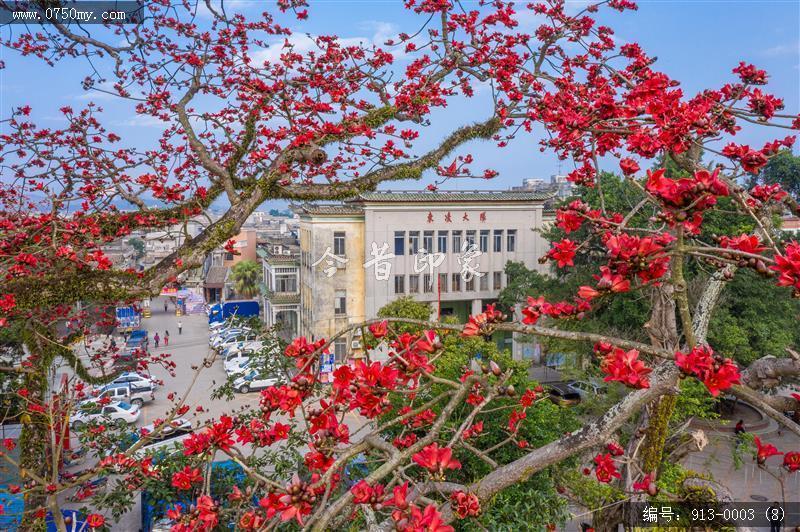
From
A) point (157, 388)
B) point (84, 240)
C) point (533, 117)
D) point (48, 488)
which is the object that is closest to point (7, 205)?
point (84, 240)

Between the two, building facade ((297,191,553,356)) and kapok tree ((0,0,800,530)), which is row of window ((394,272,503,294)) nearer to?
building facade ((297,191,553,356))

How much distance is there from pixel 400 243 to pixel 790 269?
1695cm

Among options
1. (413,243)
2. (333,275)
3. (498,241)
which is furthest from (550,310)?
(498,241)

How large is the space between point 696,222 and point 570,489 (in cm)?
387

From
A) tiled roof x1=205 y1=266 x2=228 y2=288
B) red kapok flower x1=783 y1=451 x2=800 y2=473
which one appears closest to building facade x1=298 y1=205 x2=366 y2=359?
red kapok flower x1=783 y1=451 x2=800 y2=473

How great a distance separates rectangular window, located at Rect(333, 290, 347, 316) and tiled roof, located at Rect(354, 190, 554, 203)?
11.1 ft

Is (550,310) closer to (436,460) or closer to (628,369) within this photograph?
(628,369)

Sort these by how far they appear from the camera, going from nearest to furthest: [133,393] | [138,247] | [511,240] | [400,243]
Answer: [133,393] → [400,243] → [511,240] → [138,247]

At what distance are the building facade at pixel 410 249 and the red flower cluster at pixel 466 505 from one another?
15.5 meters

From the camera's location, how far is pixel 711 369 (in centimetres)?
148

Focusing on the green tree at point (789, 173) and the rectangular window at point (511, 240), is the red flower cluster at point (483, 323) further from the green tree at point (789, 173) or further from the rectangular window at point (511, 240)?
the green tree at point (789, 173)

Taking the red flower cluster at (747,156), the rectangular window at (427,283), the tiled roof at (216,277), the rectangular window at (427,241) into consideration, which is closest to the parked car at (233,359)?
the rectangular window at (427,283)

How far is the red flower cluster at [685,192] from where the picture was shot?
1.45 m

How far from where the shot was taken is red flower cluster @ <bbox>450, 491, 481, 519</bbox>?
1.73m
